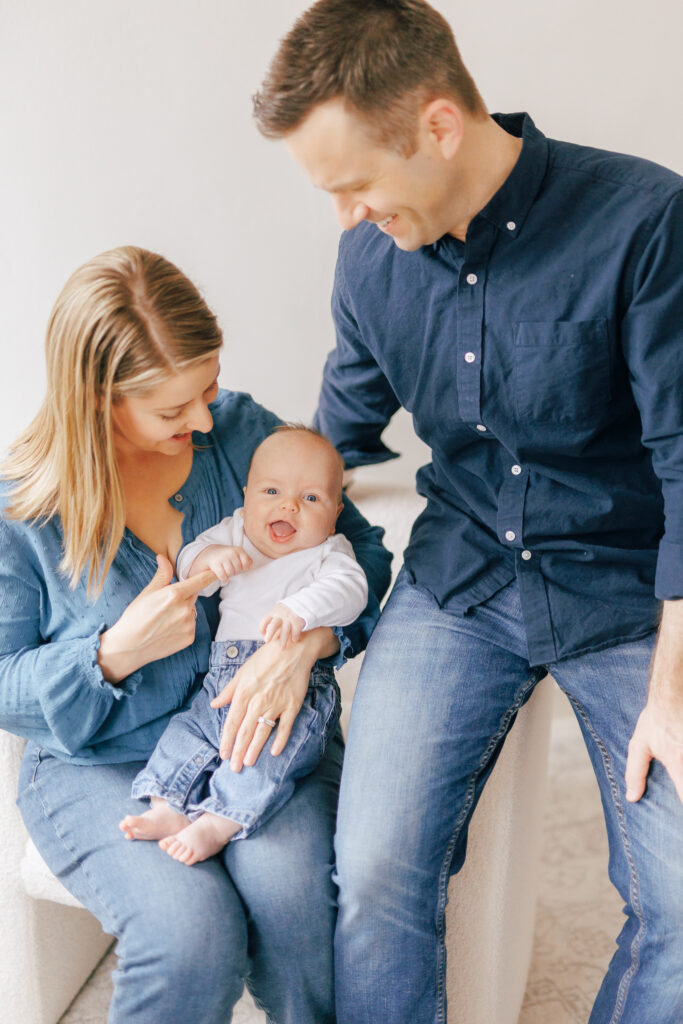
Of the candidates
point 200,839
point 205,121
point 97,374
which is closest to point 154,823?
point 200,839

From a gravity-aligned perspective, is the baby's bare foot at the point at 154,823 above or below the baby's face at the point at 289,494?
below

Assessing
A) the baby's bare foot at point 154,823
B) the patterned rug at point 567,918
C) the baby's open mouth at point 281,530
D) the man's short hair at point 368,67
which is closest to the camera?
the man's short hair at point 368,67

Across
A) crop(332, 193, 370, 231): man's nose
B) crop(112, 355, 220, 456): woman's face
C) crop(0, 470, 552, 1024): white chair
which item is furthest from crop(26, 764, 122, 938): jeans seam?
crop(332, 193, 370, 231): man's nose

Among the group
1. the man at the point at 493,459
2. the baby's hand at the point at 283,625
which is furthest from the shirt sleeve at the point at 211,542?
the man at the point at 493,459

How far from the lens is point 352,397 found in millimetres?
1718

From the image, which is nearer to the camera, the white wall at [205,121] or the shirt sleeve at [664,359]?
the shirt sleeve at [664,359]

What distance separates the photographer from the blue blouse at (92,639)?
1.37 metres

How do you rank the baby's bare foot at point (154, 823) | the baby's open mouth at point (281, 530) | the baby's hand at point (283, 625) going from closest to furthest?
the baby's bare foot at point (154, 823) → the baby's hand at point (283, 625) → the baby's open mouth at point (281, 530)

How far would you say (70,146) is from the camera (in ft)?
6.20

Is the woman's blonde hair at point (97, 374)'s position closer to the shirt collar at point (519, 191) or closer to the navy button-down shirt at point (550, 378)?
the navy button-down shirt at point (550, 378)

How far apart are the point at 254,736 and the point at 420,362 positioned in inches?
23.6

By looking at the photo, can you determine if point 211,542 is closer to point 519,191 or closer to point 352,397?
point 352,397

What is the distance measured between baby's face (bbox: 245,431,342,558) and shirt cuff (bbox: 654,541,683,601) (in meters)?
0.50

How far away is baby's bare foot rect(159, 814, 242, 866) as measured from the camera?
1.29 metres
